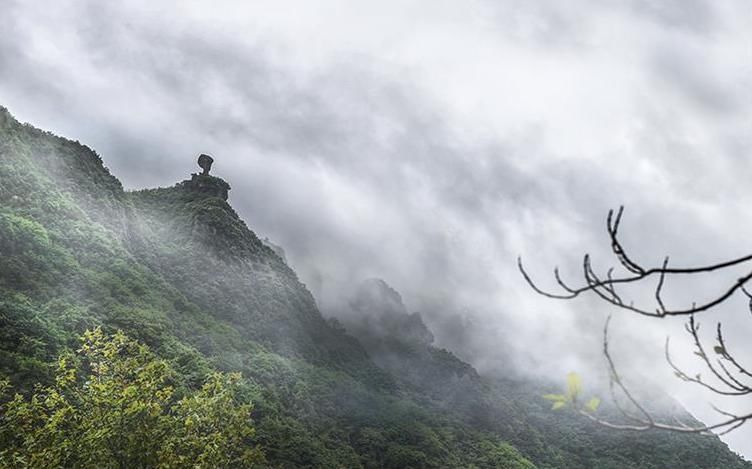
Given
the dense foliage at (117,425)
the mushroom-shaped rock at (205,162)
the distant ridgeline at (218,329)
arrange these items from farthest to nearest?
the mushroom-shaped rock at (205,162) → the distant ridgeline at (218,329) → the dense foliage at (117,425)

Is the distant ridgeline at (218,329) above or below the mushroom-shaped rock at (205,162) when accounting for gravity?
below

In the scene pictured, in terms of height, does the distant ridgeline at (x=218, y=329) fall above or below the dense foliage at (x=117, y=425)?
above

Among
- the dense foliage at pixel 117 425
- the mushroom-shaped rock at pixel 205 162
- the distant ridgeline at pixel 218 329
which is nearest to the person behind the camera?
the dense foliage at pixel 117 425

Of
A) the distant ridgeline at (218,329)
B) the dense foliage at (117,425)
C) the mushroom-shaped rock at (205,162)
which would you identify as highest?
the mushroom-shaped rock at (205,162)

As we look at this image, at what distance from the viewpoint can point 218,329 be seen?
85312 millimetres

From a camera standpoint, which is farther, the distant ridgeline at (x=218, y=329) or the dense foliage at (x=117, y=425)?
the distant ridgeline at (x=218, y=329)

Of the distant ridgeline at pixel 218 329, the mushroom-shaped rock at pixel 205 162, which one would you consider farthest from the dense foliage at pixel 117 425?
the mushroom-shaped rock at pixel 205 162

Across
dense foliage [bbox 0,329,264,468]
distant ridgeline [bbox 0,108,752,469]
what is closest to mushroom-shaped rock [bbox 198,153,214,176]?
distant ridgeline [bbox 0,108,752,469]

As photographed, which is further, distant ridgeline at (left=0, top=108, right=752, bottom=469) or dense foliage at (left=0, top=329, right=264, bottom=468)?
distant ridgeline at (left=0, top=108, right=752, bottom=469)

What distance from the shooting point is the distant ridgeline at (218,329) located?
5178 cm

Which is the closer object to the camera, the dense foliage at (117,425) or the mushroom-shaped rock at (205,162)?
the dense foliage at (117,425)

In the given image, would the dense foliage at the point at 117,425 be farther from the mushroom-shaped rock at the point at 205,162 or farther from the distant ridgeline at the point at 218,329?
the mushroom-shaped rock at the point at 205,162

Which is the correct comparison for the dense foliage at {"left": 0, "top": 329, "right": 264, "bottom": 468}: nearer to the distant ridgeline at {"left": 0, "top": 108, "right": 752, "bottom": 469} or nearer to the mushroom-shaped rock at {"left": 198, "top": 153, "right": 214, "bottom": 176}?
the distant ridgeline at {"left": 0, "top": 108, "right": 752, "bottom": 469}

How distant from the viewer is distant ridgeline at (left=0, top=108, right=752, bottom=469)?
5178 centimetres
